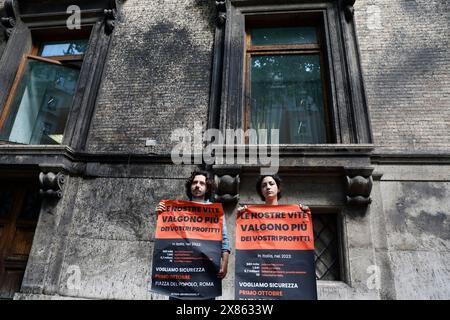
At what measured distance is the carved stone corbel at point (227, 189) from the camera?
4.34 meters

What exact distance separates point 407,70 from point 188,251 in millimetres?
4635

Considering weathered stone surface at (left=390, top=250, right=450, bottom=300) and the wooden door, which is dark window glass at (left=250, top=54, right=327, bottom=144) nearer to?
weathered stone surface at (left=390, top=250, right=450, bottom=300)

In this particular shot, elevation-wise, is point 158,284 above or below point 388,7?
below

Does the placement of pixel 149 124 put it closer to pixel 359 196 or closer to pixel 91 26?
pixel 91 26

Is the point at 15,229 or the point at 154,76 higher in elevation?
the point at 154,76

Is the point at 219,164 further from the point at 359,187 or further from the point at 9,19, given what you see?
the point at 9,19

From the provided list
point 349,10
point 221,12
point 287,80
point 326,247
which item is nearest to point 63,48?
point 221,12

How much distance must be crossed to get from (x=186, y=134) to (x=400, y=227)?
3429 mm

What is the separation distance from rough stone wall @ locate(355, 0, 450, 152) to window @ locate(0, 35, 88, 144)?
17.7 ft

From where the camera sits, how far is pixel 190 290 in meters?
2.64

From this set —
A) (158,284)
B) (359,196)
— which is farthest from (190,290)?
(359,196)

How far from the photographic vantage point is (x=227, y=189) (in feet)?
14.3

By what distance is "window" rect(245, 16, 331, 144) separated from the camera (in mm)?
5094
